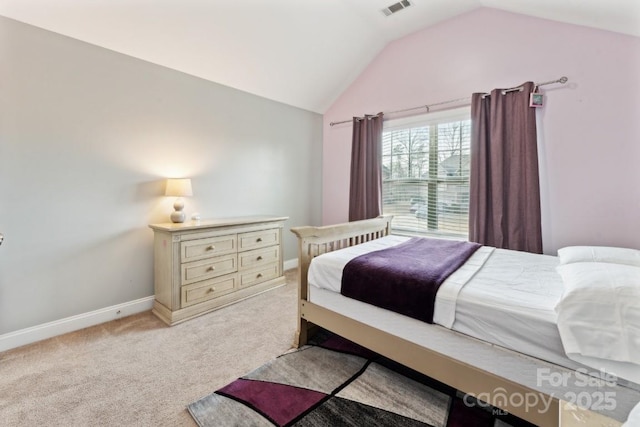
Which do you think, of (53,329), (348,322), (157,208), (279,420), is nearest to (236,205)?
(157,208)

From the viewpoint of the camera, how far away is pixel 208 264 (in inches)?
105

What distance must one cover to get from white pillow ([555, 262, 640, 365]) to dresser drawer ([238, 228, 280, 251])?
2.57 m

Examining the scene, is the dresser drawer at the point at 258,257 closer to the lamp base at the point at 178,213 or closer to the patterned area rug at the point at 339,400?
the lamp base at the point at 178,213

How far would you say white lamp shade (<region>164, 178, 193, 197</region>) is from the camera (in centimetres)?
266

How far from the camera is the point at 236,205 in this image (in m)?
3.48

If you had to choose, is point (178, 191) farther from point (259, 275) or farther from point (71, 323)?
point (71, 323)

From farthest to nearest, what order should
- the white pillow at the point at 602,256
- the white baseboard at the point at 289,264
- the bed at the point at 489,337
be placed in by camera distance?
the white baseboard at the point at 289,264
the white pillow at the point at 602,256
the bed at the point at 489,337

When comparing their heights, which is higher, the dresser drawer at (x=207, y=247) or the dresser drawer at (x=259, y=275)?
the dresser drawer at (x=207, y=247)

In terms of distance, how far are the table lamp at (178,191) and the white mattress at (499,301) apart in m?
1.55

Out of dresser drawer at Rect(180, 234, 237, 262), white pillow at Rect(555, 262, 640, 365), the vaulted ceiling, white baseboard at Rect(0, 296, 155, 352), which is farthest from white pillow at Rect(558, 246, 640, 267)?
white baseboard at Rect(0, 296, 155, 352)

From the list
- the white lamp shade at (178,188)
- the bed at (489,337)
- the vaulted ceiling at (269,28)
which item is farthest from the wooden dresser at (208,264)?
the vaulted ceiling at (269,28)

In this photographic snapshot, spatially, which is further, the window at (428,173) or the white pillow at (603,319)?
the window at (428,173)

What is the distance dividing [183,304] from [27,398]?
1056mm

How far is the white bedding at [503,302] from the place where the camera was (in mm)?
1172
